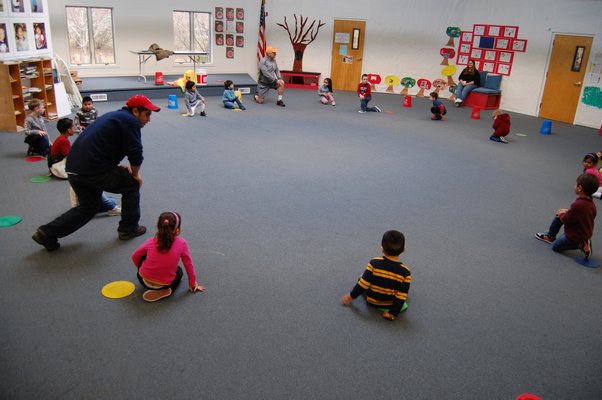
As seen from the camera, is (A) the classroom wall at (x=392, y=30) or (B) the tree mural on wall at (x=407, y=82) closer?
(A) the classroom wall at (x=392, y=30)

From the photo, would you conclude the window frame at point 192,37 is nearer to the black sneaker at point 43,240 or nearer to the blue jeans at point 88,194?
the blue jeans at point 88,194

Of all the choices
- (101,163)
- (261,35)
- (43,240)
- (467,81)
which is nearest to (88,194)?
(101,163)

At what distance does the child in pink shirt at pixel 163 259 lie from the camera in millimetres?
3227

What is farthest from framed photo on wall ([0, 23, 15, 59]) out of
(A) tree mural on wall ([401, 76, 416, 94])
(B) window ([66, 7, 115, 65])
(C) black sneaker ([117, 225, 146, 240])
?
(A) tree mural on wall ([401, 76, 416, 94])

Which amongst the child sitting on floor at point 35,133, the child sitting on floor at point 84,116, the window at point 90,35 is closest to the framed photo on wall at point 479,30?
the window at point 90,35

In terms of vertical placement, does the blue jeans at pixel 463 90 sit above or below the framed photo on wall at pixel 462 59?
below

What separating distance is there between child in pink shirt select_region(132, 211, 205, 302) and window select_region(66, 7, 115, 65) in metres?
9.67

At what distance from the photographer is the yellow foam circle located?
11.2 feet

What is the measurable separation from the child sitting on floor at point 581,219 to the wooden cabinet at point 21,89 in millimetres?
7789

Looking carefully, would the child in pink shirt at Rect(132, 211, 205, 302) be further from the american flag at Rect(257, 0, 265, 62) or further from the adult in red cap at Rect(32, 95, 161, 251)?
the american flag at Rect(257, 0, 265, 62)

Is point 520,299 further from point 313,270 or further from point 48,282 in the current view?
point 48,282

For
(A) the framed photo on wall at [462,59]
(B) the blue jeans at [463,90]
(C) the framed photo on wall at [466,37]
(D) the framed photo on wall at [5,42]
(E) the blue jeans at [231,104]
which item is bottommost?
(E) the blue jeans at [231,104]

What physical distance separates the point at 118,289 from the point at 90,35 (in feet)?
32.1

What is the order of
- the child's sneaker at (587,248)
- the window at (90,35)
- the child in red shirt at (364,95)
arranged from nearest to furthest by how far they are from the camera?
the child's sneaker at (587,248) → the child in red shirt at (364,95) → the window at (90,35)
